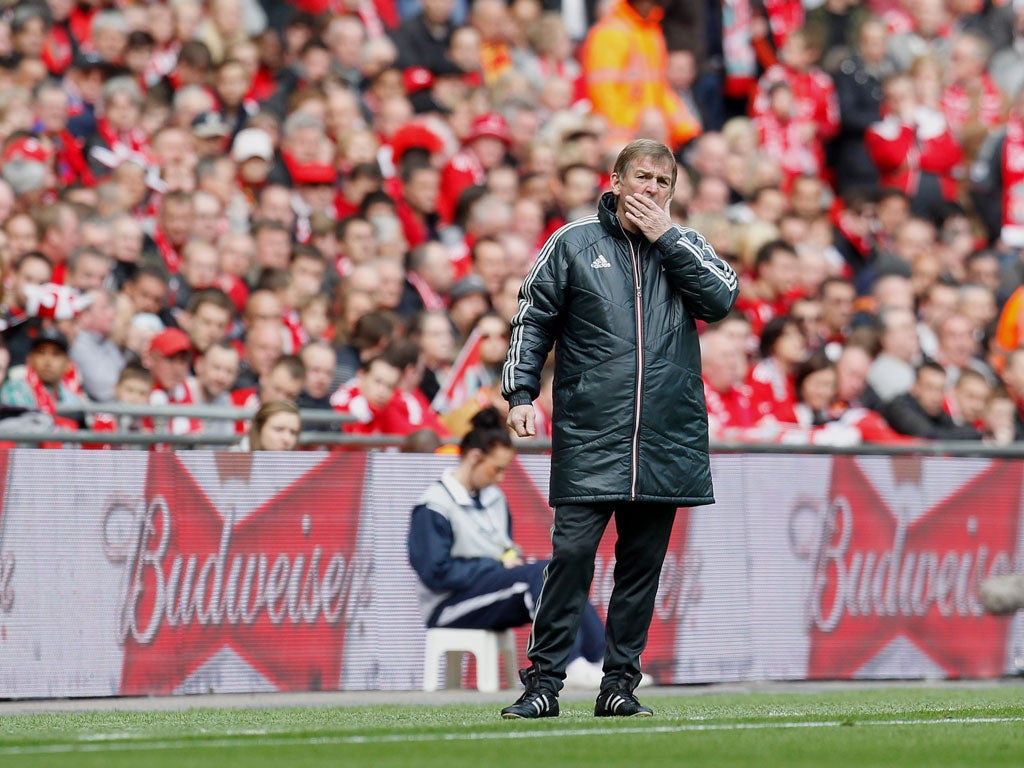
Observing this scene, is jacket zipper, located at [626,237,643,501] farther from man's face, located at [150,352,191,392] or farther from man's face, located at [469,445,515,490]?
man's face, located at [150,352,191,392]

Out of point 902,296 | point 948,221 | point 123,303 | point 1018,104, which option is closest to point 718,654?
point 123,303

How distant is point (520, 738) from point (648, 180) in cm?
234

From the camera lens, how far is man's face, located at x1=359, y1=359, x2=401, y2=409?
523 inches

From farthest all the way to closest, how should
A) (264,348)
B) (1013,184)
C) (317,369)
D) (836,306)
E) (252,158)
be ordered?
(1013,184)
(836,306)
(252,158)
(264,348)
(317,369)

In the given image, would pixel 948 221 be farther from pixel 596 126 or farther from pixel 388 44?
pixel 388 44

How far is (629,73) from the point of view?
66.1ft

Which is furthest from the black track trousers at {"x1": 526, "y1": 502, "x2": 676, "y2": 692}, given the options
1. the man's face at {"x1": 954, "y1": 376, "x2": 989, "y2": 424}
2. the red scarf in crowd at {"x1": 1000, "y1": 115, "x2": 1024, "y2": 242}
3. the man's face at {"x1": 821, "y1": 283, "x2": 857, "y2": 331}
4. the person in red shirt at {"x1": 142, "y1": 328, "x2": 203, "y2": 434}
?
the red scarf in crowd at {"x1": 1000, "y1": 115, "x2": 1024, "y2": 242}

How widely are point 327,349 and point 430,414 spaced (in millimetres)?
761

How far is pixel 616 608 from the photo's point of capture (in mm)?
9117

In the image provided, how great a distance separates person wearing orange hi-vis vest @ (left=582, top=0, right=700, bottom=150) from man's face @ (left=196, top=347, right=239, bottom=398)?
7171 millimetres

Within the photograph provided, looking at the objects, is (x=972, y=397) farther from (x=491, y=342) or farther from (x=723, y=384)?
(x=491, y=342)

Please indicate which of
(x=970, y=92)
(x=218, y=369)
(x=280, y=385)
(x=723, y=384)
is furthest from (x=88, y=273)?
(x=970, y=92)

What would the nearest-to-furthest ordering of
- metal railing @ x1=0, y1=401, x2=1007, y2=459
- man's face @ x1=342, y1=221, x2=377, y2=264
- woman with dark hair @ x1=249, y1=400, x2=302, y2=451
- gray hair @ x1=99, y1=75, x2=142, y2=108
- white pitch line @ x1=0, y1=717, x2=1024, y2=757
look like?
white pitch line @ x1=0, y1=717, x2=1024, y2=757
metal railing @ x1=0, y1=401, x2=1007, y2=459
woman with dark hair @ x1=249, y1=400, x2=302, y2=451
man's face @ x1=342, y1=221, x2=377, y2=264
gray hair @ x1=99, y1=75, x2=142, y2=108

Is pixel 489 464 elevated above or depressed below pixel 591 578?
above
